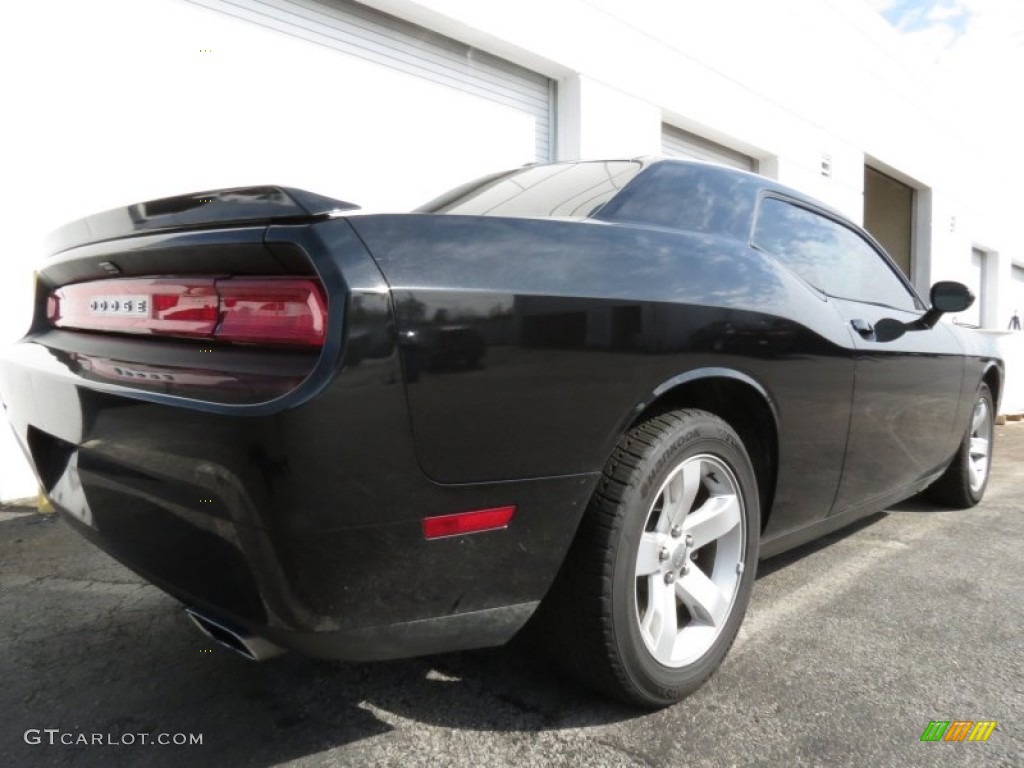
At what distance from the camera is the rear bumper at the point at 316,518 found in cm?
124

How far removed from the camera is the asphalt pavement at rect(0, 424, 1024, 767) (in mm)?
1633

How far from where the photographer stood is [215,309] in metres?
1.42

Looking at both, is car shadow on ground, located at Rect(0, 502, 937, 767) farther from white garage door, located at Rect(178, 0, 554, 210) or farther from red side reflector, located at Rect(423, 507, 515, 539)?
white garage door, located at Rect(178, 0, 554, 210)

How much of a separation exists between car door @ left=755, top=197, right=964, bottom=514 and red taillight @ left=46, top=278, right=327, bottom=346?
158 cm

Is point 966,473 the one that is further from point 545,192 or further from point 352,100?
point 352,100

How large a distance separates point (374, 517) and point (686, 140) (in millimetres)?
8038

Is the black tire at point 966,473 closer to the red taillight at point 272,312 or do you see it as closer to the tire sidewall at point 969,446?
the tire sidewall at point 969,446

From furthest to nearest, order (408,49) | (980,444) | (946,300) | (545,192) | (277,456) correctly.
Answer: (408,49) → (980,444) → (946,300) → (545,192) → (277,456)

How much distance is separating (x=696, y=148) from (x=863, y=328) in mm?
6603

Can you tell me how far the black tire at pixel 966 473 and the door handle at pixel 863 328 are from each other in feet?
4.94

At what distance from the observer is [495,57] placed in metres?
6.22

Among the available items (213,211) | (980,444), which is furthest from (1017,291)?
(213,211)

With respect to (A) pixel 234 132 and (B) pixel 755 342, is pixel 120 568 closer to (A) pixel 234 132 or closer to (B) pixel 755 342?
(B) pixel 755 342

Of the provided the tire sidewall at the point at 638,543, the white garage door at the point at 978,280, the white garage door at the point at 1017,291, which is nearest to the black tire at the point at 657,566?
the tire sidewall at the point at 638,543
